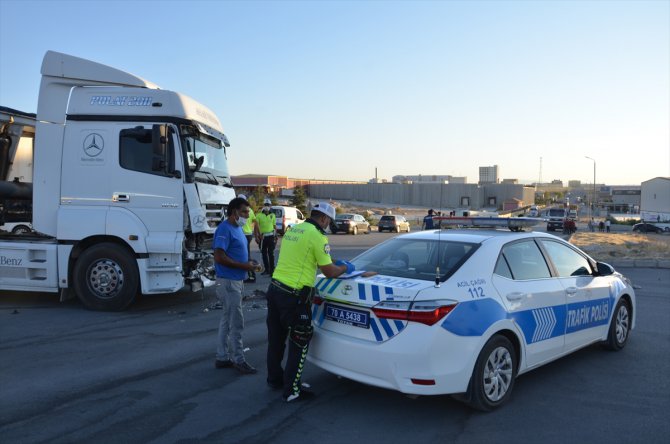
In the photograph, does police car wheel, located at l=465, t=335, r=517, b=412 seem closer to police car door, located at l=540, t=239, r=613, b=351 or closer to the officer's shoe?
police car door, located at l=540, t=239, r=613, b=351

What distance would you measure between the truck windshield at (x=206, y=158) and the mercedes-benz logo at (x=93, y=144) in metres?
1.28

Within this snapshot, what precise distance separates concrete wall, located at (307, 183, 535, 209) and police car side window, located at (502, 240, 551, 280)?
297 ft

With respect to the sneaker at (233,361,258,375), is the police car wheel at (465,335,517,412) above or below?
above

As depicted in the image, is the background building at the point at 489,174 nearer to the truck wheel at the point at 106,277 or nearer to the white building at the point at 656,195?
the white building at the point at 656,195

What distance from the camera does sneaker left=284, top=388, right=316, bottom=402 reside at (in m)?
4.62

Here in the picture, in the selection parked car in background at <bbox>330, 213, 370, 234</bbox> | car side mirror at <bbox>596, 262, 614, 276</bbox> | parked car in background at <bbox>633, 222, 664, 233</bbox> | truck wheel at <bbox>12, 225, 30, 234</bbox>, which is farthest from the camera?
parked car in background at <bbox>633, 222, 664, 233</bbox>

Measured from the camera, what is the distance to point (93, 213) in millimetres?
8133

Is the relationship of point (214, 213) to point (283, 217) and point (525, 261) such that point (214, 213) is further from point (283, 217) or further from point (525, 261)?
point (283, 217)

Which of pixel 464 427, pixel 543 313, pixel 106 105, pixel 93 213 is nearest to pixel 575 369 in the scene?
pixel 543 313

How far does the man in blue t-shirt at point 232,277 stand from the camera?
5.43 metres

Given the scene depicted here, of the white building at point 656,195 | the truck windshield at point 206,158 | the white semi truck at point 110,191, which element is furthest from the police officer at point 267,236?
the white building at point 656,195

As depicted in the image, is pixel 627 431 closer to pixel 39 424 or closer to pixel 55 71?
pixel 39 424

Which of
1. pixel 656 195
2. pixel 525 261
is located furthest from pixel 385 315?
pixel 656 195

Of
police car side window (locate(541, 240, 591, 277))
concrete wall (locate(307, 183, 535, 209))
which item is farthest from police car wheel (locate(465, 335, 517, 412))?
concrete wall (locate(307, 183, 535, 209))
